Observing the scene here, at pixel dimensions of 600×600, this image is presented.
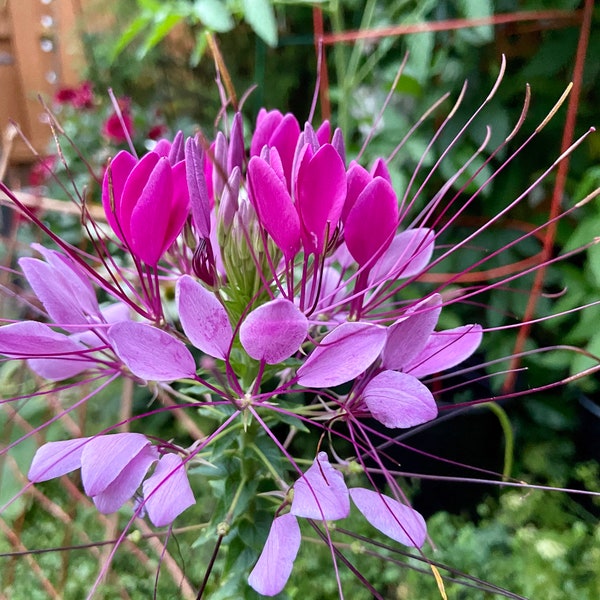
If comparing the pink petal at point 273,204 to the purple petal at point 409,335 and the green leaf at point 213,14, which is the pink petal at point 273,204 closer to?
the purple petal at point 409,335

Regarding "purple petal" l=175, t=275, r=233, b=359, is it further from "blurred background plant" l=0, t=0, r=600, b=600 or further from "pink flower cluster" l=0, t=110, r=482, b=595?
"blurred background plant" l=0, t=0, r=600, b=600

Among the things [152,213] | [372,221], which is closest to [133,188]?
[152,213]

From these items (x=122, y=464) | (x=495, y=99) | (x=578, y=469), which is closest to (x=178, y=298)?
(x=122, y=464)

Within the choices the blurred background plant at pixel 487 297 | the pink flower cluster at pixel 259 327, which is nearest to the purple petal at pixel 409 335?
the pink flower cluster at pixel 259 327

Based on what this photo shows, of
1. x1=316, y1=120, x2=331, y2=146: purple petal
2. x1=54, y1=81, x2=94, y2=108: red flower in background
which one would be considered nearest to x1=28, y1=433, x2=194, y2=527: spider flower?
x1=316, y1=120, x2=331, y2=146: purple petal

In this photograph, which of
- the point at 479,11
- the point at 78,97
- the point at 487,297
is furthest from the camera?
the point at 78,97

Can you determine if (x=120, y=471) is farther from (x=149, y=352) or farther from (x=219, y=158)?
(x=219, y=158)
